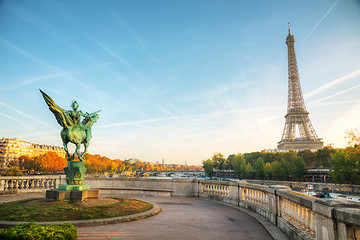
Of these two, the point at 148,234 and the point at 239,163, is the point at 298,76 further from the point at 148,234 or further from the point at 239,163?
the point at 148,234

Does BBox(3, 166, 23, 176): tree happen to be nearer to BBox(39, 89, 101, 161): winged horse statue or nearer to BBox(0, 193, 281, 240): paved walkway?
BBox(39, 89, 101, 161): winged horse statue

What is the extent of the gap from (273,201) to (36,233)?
25.3 ft

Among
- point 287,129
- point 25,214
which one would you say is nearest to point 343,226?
point 25,214

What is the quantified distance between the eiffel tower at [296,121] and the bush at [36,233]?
129665 millimetres

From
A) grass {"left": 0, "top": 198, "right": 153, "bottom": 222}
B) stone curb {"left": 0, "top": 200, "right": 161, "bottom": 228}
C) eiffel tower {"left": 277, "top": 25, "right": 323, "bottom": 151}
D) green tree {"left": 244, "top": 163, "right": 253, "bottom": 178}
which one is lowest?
green tree {"left": 244, "top": 163, "right": 253, "bottom": 178}

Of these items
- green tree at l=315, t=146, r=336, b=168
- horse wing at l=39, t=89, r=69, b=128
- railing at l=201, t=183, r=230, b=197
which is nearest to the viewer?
horse wing at l=39, t=89, r=69, b=128

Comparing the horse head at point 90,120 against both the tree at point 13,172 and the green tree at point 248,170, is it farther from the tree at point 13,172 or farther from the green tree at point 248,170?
the green tree at point 248,170

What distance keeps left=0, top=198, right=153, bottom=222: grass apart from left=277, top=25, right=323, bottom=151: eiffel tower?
413 ft

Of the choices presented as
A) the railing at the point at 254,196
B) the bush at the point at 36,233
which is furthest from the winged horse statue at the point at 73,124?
the railing at the point at 254,196

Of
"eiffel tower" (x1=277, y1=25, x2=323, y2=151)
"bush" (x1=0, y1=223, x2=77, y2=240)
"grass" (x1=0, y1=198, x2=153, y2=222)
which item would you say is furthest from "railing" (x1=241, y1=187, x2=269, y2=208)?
"eiffel tower" (x1=277, y1=25, x2=323, y2=151)

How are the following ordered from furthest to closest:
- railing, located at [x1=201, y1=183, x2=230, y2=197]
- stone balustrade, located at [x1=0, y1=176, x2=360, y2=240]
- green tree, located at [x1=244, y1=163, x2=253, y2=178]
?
1. green tree, located at [x1=244, y1=163, x2=253, y2=178]
2. railing, located at [x1=201, y1=183, x2=230, y2=197]
3. stone balustrade, located at [x1=0, y1=176, x2=360, y2=240]

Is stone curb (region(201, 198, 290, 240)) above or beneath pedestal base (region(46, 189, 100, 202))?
beneath

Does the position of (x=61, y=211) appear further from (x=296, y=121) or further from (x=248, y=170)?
(x=296, y=121)

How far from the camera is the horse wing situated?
1206 cm
